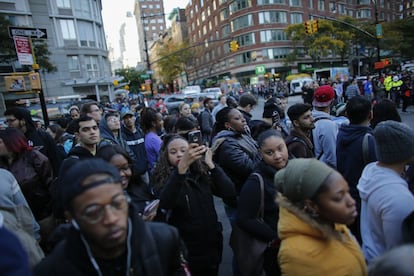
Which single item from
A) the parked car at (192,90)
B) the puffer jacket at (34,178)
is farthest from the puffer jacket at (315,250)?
the parked car at (192,90)

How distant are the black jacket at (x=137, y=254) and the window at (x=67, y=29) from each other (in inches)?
1473

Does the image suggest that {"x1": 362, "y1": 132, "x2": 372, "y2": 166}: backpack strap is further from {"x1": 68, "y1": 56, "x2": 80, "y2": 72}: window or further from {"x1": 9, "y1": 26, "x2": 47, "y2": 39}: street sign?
{"x1": 68, "y1": 56, "x2": 80, "y2": 72}: window

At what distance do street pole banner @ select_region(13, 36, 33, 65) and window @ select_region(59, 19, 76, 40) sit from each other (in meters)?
30.8

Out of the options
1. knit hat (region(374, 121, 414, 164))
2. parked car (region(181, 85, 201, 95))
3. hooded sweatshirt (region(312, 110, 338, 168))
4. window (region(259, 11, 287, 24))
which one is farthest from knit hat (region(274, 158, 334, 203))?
window (region(259, 11, 287, 24))

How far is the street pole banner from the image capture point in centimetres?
608

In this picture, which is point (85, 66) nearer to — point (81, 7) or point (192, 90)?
point (81, 7)

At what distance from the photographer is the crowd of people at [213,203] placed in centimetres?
130

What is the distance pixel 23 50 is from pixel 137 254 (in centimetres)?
672

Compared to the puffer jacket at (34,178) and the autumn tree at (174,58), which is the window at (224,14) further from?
the puffer jacket at (34,178)

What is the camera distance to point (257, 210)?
2.13 m

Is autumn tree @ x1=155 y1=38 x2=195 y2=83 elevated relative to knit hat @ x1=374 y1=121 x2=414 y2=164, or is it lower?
elevated

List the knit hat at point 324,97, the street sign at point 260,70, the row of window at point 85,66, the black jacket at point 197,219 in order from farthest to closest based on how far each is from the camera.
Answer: the street sign at point 260,70, the row of window at point 85,66, the knit hat at point 324,97, the black jacket at point 197,219

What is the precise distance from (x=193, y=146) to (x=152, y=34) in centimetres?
13510

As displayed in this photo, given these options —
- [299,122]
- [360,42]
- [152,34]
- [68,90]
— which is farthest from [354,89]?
[152,34]
